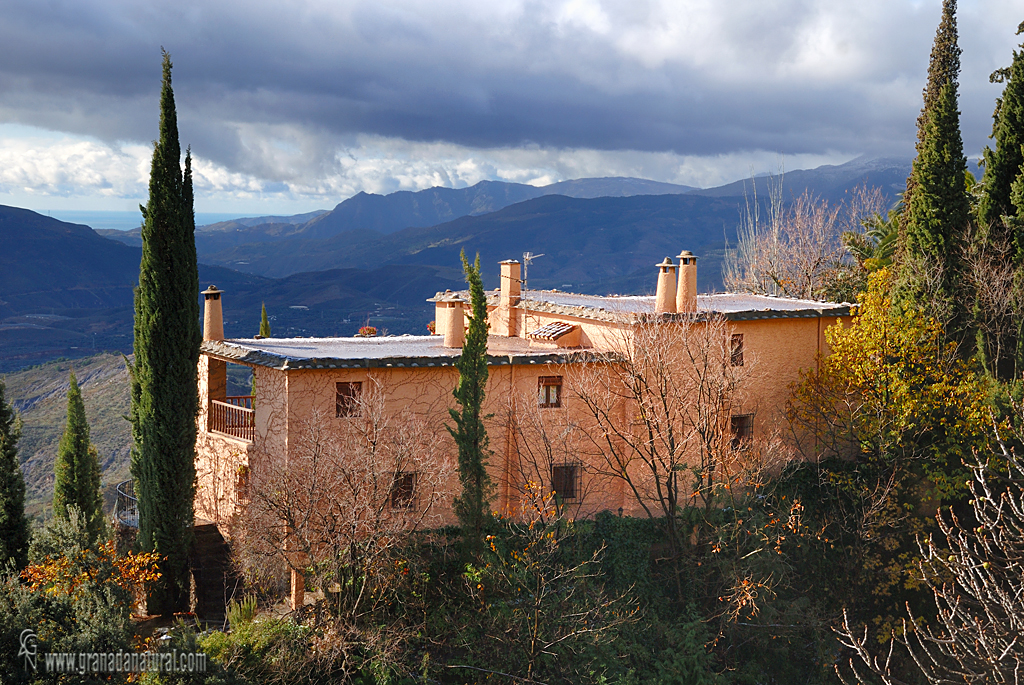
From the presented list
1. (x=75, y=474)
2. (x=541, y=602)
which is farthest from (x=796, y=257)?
(x=75, y=474)

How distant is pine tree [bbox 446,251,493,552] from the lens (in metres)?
18.7

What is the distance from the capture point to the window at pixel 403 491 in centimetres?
1867

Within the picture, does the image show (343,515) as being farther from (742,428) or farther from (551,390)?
(742,428)

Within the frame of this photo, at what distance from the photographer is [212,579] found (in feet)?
66.3

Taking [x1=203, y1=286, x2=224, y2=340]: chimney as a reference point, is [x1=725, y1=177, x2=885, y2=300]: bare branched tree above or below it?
above

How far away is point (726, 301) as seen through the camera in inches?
1003

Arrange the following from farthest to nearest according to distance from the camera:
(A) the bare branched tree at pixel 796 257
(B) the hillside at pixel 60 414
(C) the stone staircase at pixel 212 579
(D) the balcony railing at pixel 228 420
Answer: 1. (B) the hillside at pixel 60 414
2. (A) the bare branched tree at pixel 796 257
3. (D) the balcony railing at pixel 228 420
4. (C) the stone staircase at pixel 212 579

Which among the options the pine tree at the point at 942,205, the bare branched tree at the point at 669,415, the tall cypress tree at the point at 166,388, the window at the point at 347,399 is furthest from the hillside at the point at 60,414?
the pine tree at the point at 942,205

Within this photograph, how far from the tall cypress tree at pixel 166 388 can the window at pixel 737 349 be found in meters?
13.8

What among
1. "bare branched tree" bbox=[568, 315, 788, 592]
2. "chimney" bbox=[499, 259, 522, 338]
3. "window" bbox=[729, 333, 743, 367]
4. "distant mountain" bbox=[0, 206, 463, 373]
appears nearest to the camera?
"bare branched tree" bbox=[568, 315, 788, 592]

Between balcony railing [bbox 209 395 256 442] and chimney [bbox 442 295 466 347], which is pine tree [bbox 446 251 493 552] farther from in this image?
balcony railing [bbox 209 395 256 442]

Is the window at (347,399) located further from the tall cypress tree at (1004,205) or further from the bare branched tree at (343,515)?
the tall cypress tree at (1004,205)

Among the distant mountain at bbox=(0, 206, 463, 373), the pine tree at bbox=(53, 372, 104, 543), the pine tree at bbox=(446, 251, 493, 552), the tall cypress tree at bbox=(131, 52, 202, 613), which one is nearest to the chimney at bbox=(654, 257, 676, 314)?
the pine tree at bbox=(446, 251, 493, 552)

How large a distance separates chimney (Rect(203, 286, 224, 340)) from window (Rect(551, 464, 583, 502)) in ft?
30.6
